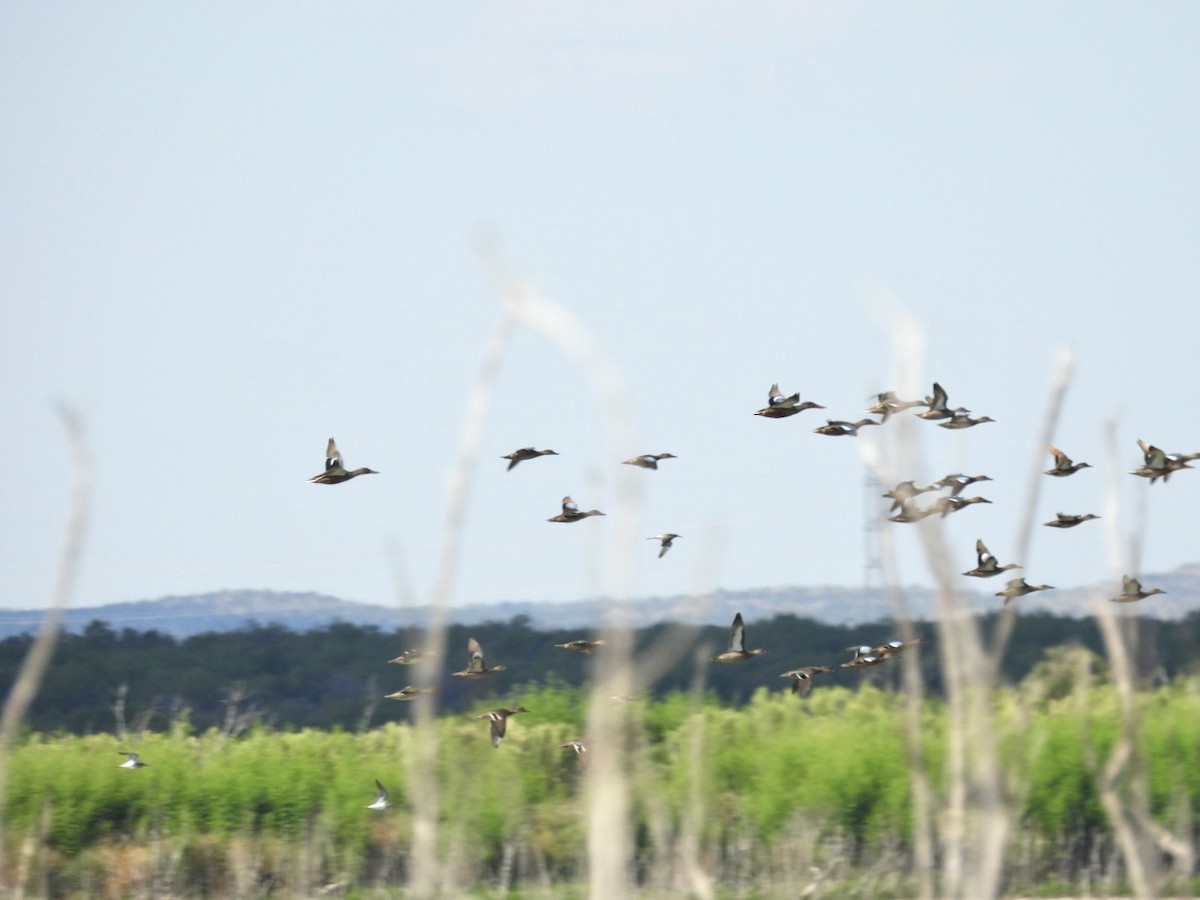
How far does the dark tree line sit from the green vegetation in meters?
22.7

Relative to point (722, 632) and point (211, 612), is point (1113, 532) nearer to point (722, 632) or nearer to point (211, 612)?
point (722, 632)

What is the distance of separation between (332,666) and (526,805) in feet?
165

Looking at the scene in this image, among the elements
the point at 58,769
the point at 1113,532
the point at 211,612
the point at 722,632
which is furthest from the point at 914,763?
the point at 211,612

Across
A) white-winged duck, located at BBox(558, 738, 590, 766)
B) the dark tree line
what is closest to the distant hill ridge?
the dark tree line

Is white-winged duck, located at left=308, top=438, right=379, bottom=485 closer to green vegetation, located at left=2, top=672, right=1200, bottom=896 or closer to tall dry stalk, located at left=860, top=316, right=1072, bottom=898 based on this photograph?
tall dry stalk, located at left=860, top=316, right=1072, bottom=898

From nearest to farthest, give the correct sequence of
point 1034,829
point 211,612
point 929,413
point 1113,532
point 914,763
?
point 929,413 → point 1113,532 → point 914,763 → point 1034,829 → point 211,612

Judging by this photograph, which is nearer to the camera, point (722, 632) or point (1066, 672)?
point (1066, 672)

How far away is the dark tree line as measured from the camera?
91125mm

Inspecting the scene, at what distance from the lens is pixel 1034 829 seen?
58.7 m

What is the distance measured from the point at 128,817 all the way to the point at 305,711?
4048cm

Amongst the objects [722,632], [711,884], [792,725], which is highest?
[722,632]

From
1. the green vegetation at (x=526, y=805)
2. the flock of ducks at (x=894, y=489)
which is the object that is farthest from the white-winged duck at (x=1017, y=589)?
the green vegetation at (x=526, y=805)

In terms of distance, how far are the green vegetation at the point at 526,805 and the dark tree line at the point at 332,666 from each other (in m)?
22.7

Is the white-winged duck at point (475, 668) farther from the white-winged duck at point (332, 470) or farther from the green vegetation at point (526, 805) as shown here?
the green vegetation at point (526, 805)
